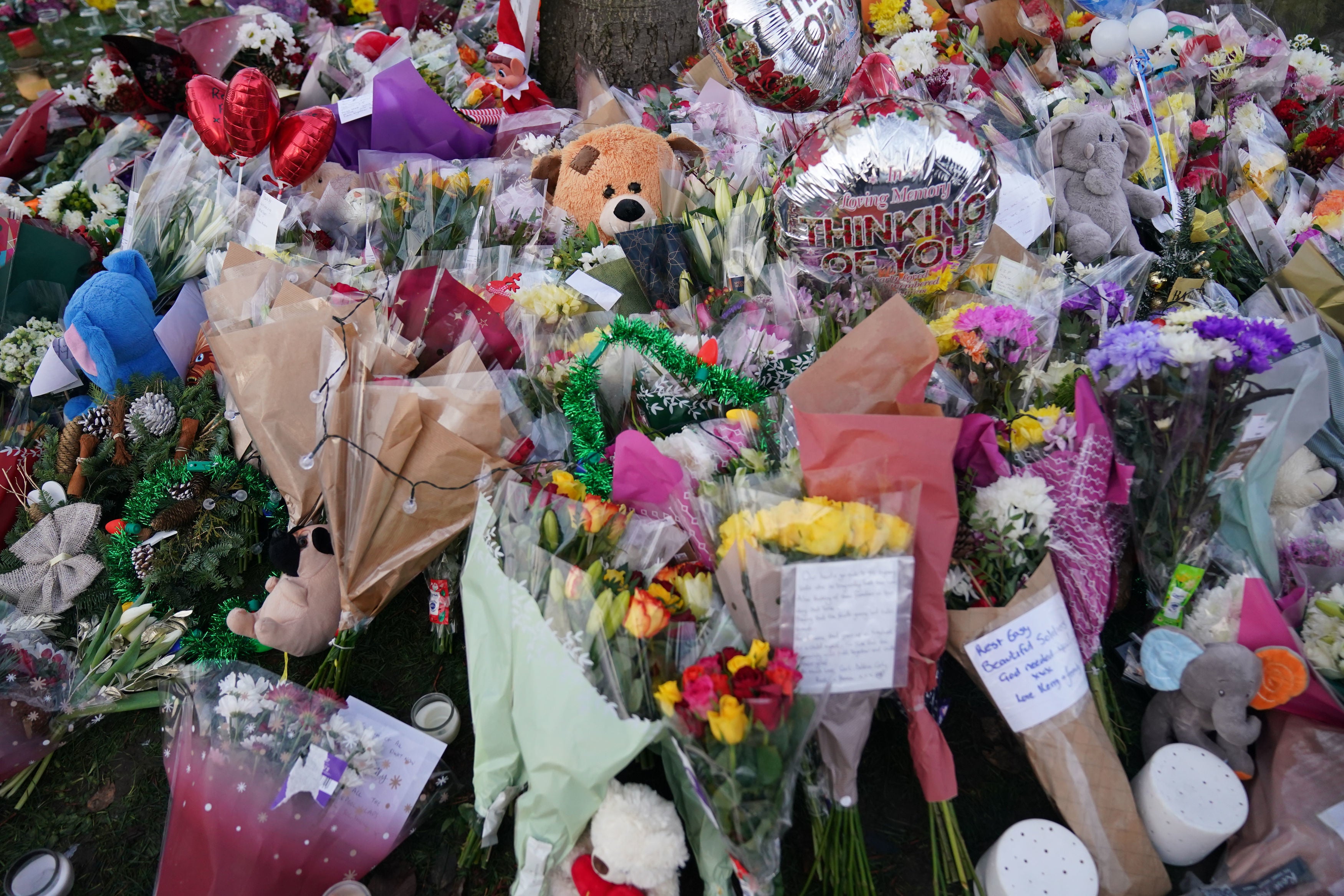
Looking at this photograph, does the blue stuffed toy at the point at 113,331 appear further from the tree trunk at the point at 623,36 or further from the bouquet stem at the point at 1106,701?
the bouquet stem at the point at 1106,701

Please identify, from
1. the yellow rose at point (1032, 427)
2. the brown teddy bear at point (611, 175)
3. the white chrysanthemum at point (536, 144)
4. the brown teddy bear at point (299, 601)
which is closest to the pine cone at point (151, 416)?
the brown teddy bear at point (299, 601)

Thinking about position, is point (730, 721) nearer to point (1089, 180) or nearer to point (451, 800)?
point (451, 800)

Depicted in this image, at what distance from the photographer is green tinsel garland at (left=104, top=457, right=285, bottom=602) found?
89.4 inches

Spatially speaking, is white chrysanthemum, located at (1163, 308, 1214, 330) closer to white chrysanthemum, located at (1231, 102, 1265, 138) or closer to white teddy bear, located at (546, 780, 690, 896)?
white teddy bear, located at (546, 780, 690, 896)

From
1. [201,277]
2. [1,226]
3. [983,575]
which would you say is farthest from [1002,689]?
[1,226]

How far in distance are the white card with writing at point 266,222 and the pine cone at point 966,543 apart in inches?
103

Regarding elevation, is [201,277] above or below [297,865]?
above

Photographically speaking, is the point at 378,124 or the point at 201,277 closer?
the point at 201,277

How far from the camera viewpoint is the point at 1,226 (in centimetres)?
304

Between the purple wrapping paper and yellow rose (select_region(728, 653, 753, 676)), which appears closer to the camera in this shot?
yellow rose (select_region(728, 653, 753, 676))

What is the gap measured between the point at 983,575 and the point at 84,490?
2.63 meters

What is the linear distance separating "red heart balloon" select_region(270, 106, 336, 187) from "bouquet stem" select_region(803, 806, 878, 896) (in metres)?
3.04

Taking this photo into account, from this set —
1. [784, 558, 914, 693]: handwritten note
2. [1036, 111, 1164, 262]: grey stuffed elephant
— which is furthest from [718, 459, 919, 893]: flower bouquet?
[1036, 111, 1164, 262]: grey stuffed elephant

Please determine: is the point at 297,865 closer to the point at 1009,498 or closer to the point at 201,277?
the point at 1009,498
